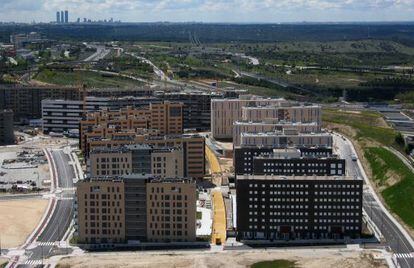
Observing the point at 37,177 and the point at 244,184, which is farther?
the point at 37,177

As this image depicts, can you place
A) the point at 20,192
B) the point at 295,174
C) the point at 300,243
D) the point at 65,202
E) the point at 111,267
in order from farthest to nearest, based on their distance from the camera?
the point at 20,192 < the point at 65,202 < the point at 295,174 < the point at 300,243 < the point at 111,267

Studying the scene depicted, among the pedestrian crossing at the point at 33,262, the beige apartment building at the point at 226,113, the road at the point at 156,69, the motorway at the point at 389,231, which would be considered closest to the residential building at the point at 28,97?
the beige apartment building at the point at 226,113

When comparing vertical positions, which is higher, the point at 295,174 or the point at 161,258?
the point at 295,174

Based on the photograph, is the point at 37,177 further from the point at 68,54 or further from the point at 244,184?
the point at 68,54

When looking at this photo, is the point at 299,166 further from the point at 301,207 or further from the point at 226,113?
the point at 226,113

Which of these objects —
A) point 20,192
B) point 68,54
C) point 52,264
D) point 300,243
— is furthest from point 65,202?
point 68,54

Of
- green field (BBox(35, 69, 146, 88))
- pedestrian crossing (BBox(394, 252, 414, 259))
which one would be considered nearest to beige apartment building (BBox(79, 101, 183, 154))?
pedestrian crossing (BBox(394, 252, 414, 259))

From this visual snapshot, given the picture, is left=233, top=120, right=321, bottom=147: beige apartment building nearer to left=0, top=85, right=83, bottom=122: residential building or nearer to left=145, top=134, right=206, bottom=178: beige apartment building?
left=145, top=134, right=206, bottom=178: beige apartment building
